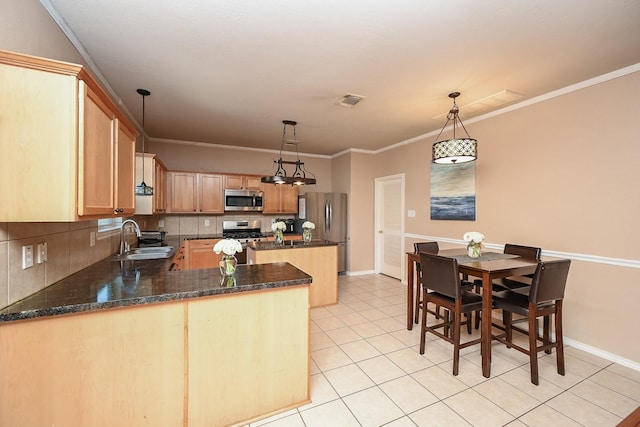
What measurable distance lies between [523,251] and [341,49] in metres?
2.86

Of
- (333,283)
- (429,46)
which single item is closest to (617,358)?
(333,283)

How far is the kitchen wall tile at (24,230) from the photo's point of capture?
1354 millimetres

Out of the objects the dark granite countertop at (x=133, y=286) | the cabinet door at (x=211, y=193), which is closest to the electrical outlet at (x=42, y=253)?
the dark granite countertop at (x=133, y=286)

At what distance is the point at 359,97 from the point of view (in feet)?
9.78

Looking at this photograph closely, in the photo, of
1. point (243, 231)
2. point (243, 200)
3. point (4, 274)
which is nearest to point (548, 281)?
point (4, 274)

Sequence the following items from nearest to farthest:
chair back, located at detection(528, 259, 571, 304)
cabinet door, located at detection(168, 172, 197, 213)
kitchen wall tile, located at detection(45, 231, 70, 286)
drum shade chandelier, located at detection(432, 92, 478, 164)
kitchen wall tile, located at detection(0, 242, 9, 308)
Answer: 1. kitchen wall tile, located at detection(0, 242, 9, 308)
2. kitchen wall tile, located at detection(45, 231, 70, 286)
3. chair back, located at detection(528, 259, 571, 304)
4. drum shade chandelier, located at detection(432, 92, 478, 164)
5. cabinet door, located at detection(168, 172, 197, 213)

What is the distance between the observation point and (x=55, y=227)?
1738mm

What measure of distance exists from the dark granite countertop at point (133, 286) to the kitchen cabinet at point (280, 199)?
3256 millimetres

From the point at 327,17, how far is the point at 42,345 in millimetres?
2476

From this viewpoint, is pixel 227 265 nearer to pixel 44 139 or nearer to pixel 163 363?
pixel 163 363

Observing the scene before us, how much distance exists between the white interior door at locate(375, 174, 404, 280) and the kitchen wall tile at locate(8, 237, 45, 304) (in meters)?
4.75

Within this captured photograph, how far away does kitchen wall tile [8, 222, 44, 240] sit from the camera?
1.35 metres

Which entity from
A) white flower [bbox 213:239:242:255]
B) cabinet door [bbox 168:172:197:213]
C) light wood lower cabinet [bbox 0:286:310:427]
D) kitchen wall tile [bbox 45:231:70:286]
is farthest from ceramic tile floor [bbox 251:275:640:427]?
cabinet door [bbox 168:172:197:213]

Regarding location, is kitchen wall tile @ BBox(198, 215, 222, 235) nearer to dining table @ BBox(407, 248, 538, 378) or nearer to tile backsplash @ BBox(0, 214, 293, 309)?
tile backsplash @ BBox(0, 214, 293, 309)
